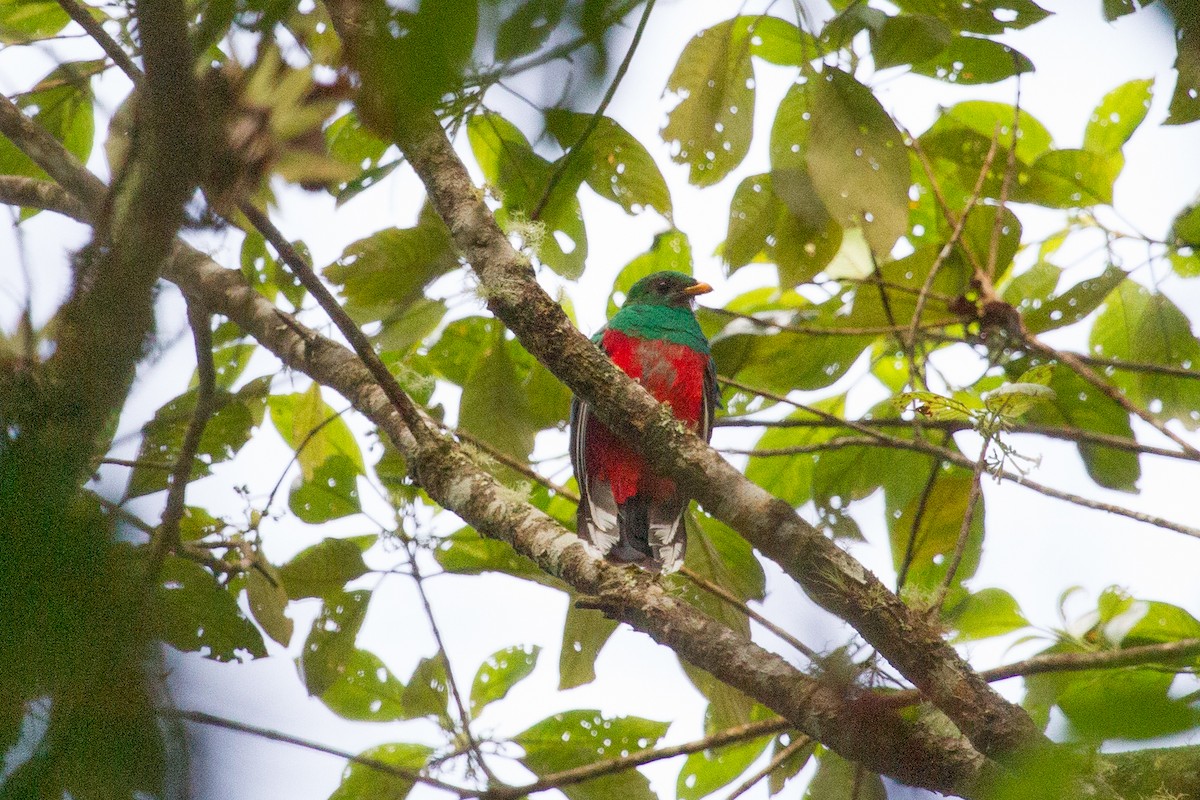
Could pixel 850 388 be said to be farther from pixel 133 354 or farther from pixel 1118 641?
pixel 133 354

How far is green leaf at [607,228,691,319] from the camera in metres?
3.31

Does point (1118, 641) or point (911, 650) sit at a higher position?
point (1118, 641)

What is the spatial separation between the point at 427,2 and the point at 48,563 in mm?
451

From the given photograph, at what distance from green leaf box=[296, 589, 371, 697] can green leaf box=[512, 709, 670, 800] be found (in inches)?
19.6

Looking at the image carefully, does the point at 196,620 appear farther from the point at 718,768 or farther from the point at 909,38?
the point at 718,768

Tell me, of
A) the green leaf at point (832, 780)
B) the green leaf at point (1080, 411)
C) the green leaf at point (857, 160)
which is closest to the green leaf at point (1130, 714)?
the green leaf at point (832, 780)

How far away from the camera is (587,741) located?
8.36 ft

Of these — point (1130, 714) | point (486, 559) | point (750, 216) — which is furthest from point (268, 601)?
point (1130, 714)

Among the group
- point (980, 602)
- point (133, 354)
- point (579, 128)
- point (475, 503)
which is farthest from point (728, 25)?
point (133, 354)

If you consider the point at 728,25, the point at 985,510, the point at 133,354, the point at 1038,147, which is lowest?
the point at 133,354

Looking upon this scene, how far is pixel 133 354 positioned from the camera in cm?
65

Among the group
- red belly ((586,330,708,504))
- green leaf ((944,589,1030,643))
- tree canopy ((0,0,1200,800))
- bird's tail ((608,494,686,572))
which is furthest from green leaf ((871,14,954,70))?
red belly ((586,330,708,504))

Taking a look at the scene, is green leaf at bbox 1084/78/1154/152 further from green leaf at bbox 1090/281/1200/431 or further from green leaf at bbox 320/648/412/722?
Answer: green leaf at bbox 320/648/412/722

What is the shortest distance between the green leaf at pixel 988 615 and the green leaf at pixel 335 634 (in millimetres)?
1405
